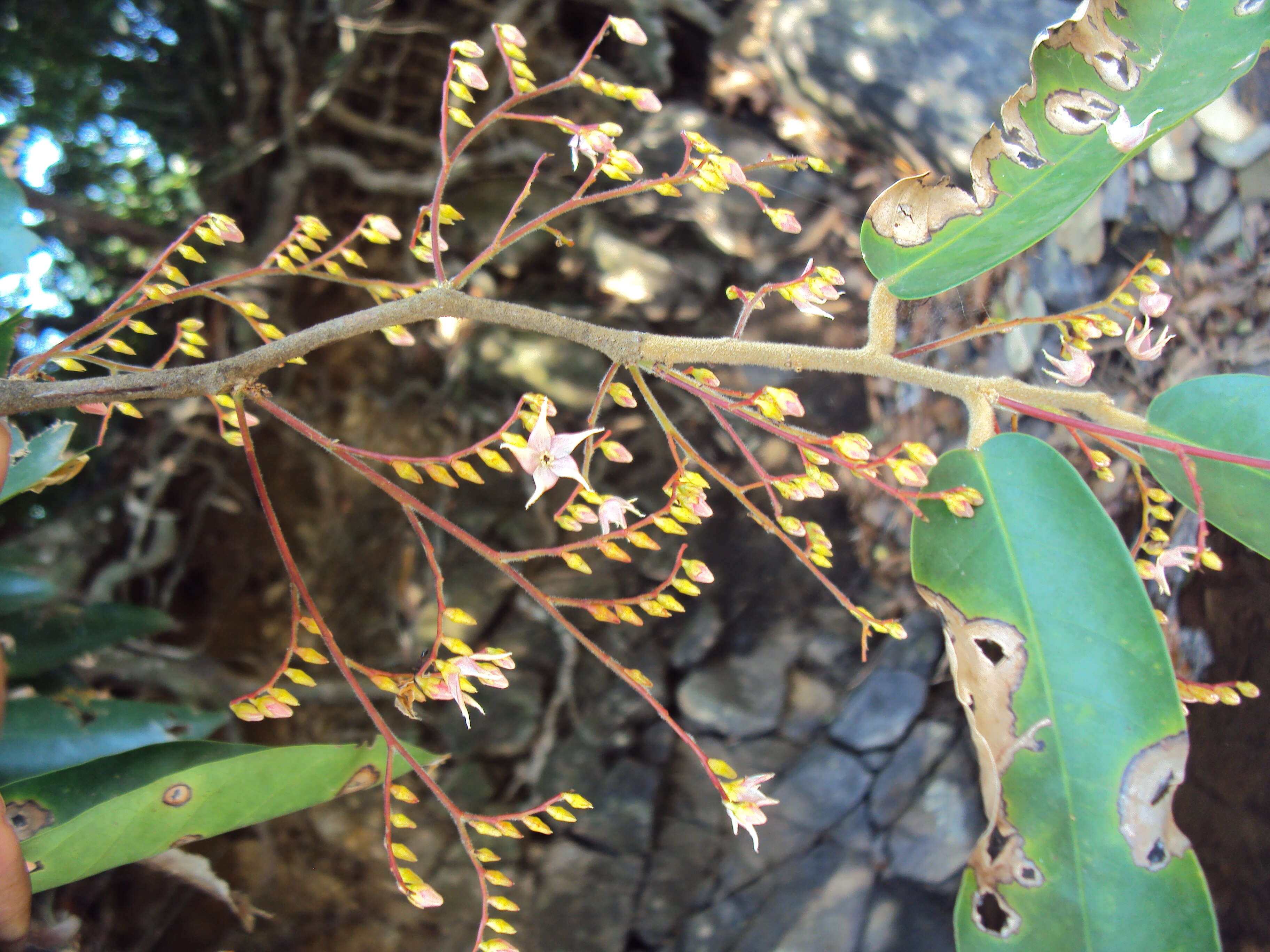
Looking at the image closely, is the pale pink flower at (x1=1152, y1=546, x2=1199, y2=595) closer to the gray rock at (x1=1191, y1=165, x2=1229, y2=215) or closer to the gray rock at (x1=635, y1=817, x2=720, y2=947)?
the gray rock at (x1=1191, y1=165, x2=1229, y2=215)

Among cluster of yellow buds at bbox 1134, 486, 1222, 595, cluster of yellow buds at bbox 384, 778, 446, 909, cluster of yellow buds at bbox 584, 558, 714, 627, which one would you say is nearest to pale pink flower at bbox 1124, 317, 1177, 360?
cluster of yellow buds at bbox 1134, 486, 1222, 595

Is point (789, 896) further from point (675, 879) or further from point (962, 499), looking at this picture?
point (962, 499)

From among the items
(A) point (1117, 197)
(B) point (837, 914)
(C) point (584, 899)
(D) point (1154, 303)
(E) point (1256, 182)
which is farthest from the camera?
(C) point (584, 899)

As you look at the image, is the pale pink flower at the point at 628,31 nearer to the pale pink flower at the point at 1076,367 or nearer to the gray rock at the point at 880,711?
the pale pink flower at the point at 1076,367

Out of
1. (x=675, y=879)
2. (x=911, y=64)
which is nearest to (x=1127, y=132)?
(x=911, y=64)

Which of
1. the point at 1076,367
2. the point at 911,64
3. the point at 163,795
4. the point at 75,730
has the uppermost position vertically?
the point at 911,64

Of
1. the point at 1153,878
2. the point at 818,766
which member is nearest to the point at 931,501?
the point at 1153,878
